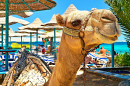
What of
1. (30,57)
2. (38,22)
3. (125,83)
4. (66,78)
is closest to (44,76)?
(30,57)

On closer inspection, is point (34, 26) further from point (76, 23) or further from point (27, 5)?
point (76, 23)

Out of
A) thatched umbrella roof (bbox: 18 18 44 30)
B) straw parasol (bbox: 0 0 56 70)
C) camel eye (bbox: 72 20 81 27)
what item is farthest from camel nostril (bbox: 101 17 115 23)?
thatched umbrella roof (bbox: 18 18 44 30)

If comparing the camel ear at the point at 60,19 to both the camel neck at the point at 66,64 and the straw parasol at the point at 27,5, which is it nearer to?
the camel neck at the point at 66,64

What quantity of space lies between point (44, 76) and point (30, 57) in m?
0.63

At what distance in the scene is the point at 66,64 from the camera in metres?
1.43

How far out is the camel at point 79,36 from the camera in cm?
108

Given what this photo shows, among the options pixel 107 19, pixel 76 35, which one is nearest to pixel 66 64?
pixel 76 35

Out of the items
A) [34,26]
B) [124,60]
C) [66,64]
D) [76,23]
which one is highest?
[34,26]

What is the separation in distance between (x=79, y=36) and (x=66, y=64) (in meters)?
0.33

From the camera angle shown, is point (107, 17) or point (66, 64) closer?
point (107, 17)

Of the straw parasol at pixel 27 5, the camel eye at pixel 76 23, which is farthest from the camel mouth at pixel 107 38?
the straw parasol at pixel 27 5

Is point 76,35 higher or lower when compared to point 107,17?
lower

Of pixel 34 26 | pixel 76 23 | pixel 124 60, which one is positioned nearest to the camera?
pixel 76 23

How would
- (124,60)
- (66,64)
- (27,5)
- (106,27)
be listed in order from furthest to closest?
(124,60) → (27,5) → (66,64) → (106,27)
